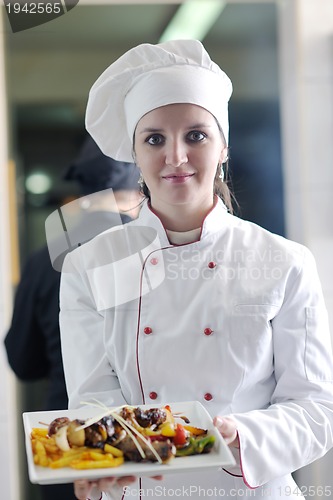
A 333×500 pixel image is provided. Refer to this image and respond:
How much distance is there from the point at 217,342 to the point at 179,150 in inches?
10.7

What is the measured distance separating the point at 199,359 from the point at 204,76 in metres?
0.40

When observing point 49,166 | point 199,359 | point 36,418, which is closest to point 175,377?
point 199,359

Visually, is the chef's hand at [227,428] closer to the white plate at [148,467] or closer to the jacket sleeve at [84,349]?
the white plate at [148,467]

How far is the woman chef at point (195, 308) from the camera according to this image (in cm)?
103

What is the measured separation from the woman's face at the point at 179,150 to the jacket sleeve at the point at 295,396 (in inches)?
7.6

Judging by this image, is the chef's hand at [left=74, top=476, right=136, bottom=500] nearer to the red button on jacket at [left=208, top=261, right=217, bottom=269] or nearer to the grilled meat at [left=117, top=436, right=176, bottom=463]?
the grilled meat at [left=117, top=436, right=176, bottom=463]

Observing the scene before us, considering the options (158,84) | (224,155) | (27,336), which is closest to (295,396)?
(224,155)

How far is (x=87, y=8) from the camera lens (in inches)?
54.5

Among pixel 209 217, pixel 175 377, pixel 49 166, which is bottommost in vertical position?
pixel 175 377

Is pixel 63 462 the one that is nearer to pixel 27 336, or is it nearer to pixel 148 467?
pixel 148 467

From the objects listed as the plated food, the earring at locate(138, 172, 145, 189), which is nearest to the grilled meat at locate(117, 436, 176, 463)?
the plated food

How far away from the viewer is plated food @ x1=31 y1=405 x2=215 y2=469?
2.85ft

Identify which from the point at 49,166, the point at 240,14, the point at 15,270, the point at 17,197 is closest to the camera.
Answer: the point at 240,14

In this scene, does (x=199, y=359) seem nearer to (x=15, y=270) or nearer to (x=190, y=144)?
(x=190, y=144)
